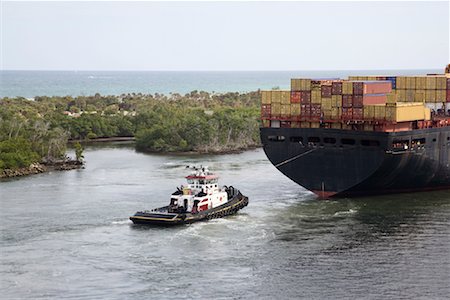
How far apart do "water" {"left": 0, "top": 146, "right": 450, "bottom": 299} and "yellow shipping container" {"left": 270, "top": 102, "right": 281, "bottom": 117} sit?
201 inches

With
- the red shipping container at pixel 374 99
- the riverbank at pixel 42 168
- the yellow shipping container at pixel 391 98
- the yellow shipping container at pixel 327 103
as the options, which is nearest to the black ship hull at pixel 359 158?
the yellow shipping container at pixel 327 103

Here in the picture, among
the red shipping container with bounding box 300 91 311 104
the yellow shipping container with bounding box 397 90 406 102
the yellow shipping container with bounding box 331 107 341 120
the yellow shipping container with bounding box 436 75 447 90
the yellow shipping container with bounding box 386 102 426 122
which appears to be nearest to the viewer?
the yellow shipping container with bounding box 386 102 426 122

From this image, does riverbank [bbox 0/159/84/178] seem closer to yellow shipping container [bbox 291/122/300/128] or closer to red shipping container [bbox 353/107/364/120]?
yellow shipping container [bbox 291/122/300/128]

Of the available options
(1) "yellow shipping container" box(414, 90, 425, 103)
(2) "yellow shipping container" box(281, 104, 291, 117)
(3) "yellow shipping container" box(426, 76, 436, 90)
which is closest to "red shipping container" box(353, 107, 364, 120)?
(2) "yellow shipping container" box(281, 104, 291, 117)

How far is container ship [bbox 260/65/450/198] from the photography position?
5400cm

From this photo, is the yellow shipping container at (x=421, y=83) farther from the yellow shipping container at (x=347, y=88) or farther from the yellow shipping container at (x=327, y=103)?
the yellow shipping container at (x=327, y=103)

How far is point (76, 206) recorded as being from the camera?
175 ft

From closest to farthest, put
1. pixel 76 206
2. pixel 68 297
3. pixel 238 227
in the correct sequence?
1. pixel 68 297
2. pixel 238 227
3. pixel 76 206

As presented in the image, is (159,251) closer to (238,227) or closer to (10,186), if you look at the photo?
(238,227)

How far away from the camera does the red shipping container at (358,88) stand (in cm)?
5403

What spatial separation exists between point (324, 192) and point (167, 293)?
75.0 ft

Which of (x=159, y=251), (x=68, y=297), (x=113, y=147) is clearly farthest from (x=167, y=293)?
(x=113, y=147)

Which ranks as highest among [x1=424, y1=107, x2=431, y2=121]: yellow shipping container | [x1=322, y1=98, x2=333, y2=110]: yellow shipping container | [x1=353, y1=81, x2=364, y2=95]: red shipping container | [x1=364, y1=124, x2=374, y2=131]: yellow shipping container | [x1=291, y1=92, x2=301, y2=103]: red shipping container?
[x1=353, y1=81, x2=364, y2=95]: red shipping container

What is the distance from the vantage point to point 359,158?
178ft
